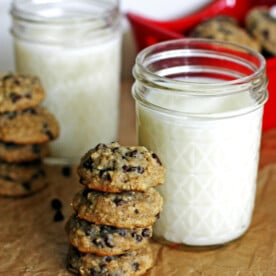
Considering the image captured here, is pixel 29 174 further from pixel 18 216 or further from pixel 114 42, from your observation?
pixel 114 42

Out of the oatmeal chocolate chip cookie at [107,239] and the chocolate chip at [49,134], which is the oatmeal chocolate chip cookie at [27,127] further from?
the oatmeal chocolate chip cookie at [107,239]

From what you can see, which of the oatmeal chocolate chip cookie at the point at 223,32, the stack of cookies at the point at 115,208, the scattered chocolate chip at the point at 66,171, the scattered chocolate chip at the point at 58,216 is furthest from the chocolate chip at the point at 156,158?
the oatmeal chocolate chip cookie at the point at 223,32

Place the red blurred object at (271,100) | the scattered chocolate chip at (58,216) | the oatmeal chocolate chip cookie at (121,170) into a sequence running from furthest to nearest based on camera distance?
the red blurred object at (271,100) → the scattered chocolate chip at (58,216) → the oatmeal chocolate chip cookie at (121,170)

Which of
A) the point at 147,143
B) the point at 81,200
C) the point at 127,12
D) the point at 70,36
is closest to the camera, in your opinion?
the point at 81,200

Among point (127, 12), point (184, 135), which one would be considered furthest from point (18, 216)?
point (127, 12)

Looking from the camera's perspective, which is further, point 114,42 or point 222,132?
point 114,42

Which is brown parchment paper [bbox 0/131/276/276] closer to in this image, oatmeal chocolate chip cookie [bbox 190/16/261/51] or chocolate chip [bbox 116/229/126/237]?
chocolate chip [bbox 116/229/126/237]

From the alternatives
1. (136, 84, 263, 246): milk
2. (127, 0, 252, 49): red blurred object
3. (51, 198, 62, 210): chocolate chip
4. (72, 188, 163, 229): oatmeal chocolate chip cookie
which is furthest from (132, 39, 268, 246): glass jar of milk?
(127, 0, 252, 49): red blurred object
